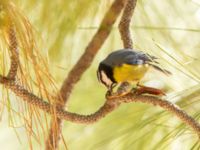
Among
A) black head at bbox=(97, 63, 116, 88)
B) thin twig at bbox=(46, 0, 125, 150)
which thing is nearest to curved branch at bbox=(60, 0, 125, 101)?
thin twig at bbox=(46, 0, 125, 150)

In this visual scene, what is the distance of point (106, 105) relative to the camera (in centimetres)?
68

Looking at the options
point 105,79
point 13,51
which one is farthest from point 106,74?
point 13,51

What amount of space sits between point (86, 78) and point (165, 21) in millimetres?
230

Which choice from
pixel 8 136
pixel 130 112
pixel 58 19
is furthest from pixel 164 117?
pixel 8 136

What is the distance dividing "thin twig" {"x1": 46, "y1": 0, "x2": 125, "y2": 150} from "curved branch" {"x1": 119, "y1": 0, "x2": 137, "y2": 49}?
0.01 meters

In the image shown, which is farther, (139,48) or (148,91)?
(139,48)

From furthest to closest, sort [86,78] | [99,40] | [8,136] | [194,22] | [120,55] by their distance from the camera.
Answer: [8,136]
[86,78]
[194,22]
[99,40]
[120,55]

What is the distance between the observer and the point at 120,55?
2.05 ft

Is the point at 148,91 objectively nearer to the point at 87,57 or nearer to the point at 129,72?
the point at 129,72

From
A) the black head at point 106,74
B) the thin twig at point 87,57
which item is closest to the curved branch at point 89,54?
the thin twig at point 87,57

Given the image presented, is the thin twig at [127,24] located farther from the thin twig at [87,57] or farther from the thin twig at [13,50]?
the thin twig at [13,50]

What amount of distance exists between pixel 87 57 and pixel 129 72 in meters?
0.18

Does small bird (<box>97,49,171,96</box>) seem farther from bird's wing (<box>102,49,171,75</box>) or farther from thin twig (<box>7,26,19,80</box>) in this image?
thin twig (<box>7,26,19,80</box>)

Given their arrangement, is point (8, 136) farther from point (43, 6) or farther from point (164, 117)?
point (43, 6)
